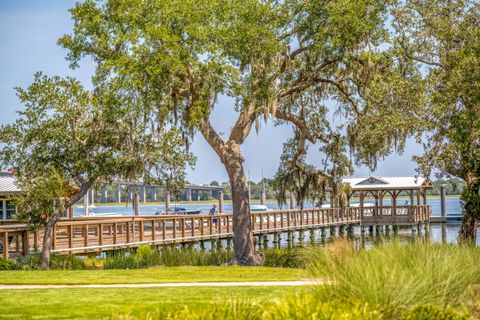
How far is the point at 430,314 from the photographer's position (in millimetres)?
9469

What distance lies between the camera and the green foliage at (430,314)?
9.44 metres

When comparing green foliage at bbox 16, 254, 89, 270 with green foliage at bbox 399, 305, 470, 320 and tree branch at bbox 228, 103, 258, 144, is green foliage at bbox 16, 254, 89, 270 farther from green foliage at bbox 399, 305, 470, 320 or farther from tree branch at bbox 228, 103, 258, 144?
green foliage at bbox 399, 305, 470, 320

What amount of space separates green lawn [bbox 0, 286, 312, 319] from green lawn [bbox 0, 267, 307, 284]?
82.1 inches

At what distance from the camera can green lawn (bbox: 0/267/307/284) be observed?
56.0 feet

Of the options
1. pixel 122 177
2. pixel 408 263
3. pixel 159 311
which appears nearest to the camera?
pixel 159 311

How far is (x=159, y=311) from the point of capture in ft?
32.5

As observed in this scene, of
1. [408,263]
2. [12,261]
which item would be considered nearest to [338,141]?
[12,261]

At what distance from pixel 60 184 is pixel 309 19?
997 cm

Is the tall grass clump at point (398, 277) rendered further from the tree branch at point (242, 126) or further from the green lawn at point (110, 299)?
the tree branch at point (242, 126)

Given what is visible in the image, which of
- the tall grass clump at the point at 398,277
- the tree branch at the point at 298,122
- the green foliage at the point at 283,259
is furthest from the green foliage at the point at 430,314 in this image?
the tree branch at the point at 298,122

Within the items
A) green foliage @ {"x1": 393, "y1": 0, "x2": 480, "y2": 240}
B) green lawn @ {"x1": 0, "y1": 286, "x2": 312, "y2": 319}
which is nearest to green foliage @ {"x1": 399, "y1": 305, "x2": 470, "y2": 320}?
green lawn @ {"x1": 0, "y1": 286, "x2": 312, "y2": 319}

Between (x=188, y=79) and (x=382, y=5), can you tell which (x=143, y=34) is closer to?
(x=188, y=79)

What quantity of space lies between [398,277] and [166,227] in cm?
2677

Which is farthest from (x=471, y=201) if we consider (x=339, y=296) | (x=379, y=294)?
(x=379, y=294)
